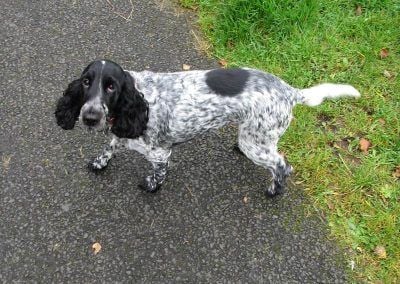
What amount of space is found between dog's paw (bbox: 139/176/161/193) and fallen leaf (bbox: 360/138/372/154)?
2.04m

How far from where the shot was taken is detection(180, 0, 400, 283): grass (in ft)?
13.1

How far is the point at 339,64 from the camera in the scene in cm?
518

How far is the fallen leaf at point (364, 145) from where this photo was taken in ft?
14.8

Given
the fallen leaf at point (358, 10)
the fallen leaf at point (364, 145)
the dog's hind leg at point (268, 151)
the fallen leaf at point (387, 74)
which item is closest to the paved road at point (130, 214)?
the dog's hind leg at point (268, 151)

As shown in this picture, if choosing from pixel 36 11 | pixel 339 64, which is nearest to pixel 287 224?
pixel 339 64

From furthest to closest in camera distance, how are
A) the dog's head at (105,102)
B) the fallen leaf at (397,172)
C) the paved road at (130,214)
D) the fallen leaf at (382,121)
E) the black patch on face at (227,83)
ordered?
the fallen leaf at (382,121), the fallen leaf at (397,172), the paved road at (130,214), the black patch on face at (227,83), the dog's head at (105,102)

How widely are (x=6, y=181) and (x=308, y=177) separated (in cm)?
269

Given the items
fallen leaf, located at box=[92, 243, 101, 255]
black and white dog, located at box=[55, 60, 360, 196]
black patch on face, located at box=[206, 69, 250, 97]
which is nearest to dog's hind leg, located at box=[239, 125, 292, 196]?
black and white dog, located at box=[55, 60, 360, 196]

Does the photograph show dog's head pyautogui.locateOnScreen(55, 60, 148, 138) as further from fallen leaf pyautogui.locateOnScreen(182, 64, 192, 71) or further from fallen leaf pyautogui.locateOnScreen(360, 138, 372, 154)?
fallen leaf pyautogui.locateOnScreen(360, 138, 372, 154)

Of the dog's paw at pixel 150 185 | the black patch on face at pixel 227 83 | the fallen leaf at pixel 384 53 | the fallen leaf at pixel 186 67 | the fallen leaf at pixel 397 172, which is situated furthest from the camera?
the fallen leaf at pixel 384 53

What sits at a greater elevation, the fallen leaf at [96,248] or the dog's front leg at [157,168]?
the dog's front leg at [157,168]

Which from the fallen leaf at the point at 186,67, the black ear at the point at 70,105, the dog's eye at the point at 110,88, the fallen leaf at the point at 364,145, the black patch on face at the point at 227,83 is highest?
the dog's eye at the point at 110,88

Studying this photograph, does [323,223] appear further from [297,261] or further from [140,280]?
[140,280]

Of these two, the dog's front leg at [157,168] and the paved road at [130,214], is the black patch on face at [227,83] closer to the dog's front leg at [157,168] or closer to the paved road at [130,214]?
the dog's front leg at [157,168]
